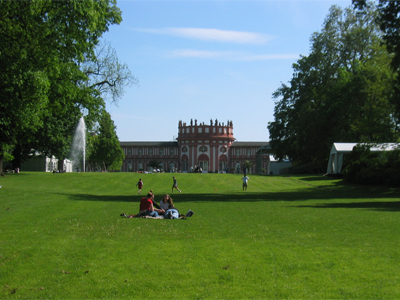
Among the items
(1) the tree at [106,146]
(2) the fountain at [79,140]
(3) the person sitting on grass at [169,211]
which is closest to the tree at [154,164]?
(1) the tree at [106,146]

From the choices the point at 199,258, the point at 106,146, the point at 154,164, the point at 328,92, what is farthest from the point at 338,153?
the point at 154,164

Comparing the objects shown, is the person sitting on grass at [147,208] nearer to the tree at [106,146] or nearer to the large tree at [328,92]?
the large tree at [328,92]

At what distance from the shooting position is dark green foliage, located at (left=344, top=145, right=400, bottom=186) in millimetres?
40250

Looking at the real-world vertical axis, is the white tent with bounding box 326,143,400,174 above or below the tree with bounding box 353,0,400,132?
below

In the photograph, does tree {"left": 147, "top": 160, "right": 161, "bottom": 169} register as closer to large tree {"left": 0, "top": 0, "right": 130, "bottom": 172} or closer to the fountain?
the fountain

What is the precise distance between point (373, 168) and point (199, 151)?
90.4 metres

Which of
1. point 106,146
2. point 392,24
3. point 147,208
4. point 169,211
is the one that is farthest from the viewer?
point 106,146

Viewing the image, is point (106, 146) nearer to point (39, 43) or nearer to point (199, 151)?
point (199, 151)

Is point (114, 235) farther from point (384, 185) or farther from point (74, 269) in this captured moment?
point (384, 185)

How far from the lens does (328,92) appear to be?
61281 millimetres

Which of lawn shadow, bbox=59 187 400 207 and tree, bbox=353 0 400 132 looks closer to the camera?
tree, bbox=353 0 400 132

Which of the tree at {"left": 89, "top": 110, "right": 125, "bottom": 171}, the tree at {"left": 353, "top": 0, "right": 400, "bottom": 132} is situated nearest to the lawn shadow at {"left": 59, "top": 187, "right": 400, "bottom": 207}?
the tree at {"left": 353, "top": 0, "right": 400, "bottom": 132}

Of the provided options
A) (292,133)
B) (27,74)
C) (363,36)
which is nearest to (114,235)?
(27,74)

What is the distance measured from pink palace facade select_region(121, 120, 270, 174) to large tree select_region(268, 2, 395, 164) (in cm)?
5956
